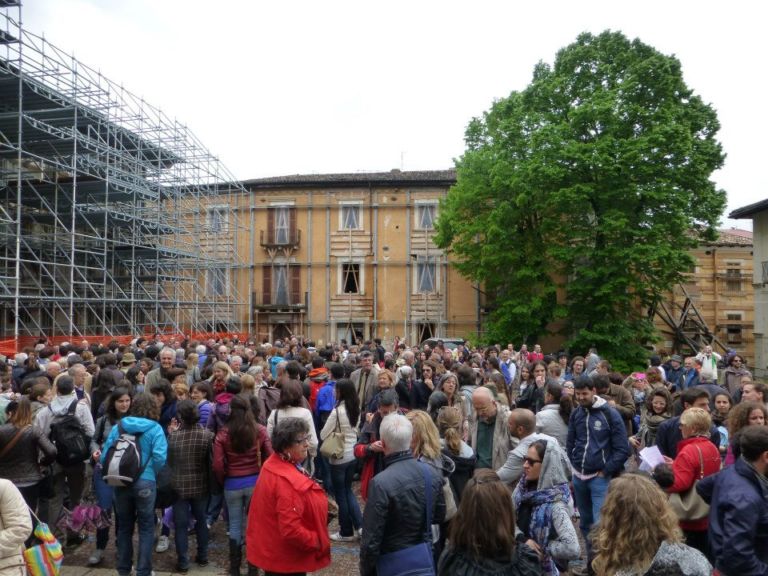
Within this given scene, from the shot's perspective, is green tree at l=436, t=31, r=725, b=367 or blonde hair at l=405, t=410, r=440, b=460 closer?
blonde hair at l=405, t=410, r=440, b=460

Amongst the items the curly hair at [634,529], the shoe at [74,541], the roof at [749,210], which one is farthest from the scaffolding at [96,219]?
the roof at [749,210]

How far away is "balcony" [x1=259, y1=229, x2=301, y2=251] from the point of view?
30.9 meters

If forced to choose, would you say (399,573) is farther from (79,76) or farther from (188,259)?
(188,259)

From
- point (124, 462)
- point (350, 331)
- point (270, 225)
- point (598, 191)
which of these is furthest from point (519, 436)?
point (270, 225)

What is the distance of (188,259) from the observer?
96.6ft

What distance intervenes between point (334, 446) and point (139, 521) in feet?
6.80

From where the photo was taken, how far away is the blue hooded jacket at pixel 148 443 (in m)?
5.27

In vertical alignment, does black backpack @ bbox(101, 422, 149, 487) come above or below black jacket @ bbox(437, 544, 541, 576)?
below

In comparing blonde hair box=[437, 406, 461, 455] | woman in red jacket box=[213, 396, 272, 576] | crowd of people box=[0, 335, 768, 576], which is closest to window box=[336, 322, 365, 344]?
crowd of people box=[0, 335, 768, 576]

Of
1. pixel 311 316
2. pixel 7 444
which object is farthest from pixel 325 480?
pixel 311 316

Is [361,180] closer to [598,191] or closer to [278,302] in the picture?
[278,302]

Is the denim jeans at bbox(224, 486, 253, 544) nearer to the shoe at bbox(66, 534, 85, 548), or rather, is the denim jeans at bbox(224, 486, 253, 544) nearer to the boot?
the boot

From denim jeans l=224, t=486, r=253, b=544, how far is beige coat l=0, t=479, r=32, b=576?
1.97 meters

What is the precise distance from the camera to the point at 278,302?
30906mm
